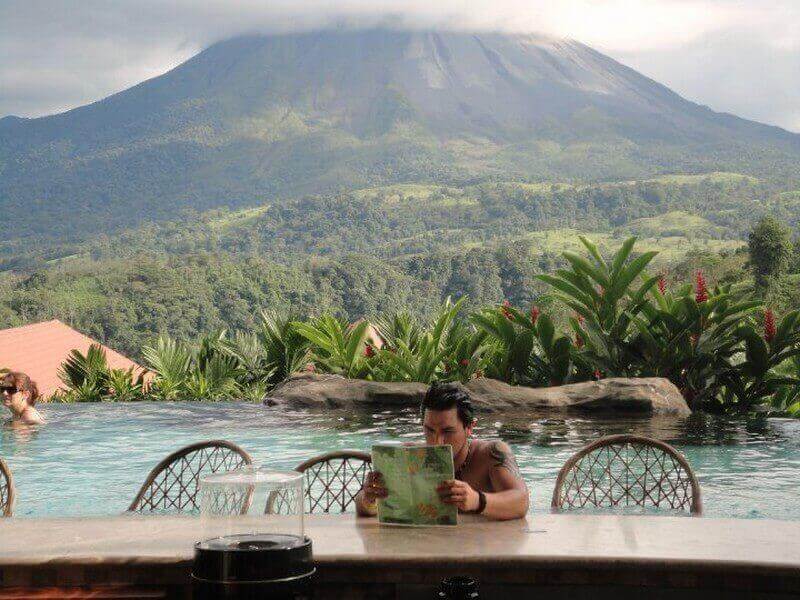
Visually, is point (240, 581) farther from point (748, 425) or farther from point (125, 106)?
point (125, 106)

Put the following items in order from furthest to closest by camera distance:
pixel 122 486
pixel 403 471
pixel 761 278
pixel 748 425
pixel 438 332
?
pixel 761 278 → pixel 438 332 → pixel 748 425 → pixel 122 486 → pixel 403 471

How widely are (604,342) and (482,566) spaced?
260 inches

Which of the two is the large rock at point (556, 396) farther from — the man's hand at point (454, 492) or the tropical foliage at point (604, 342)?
the man's hand at point (454, 492)

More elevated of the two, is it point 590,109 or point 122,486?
point 590,109

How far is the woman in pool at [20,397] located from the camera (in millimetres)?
8297

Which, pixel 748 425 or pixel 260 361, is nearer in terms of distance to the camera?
pixel 748 425

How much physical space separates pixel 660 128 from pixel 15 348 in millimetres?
109634

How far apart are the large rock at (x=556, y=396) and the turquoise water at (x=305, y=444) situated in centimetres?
17

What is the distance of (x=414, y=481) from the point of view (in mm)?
2389

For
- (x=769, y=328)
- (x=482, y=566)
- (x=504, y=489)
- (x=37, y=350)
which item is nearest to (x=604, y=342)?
(x=769, y=328)

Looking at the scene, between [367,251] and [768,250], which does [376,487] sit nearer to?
[768,250]

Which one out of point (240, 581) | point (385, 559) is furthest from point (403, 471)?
point (240, 581)

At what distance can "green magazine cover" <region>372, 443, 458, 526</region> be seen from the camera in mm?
2365

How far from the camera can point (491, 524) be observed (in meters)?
2.43
